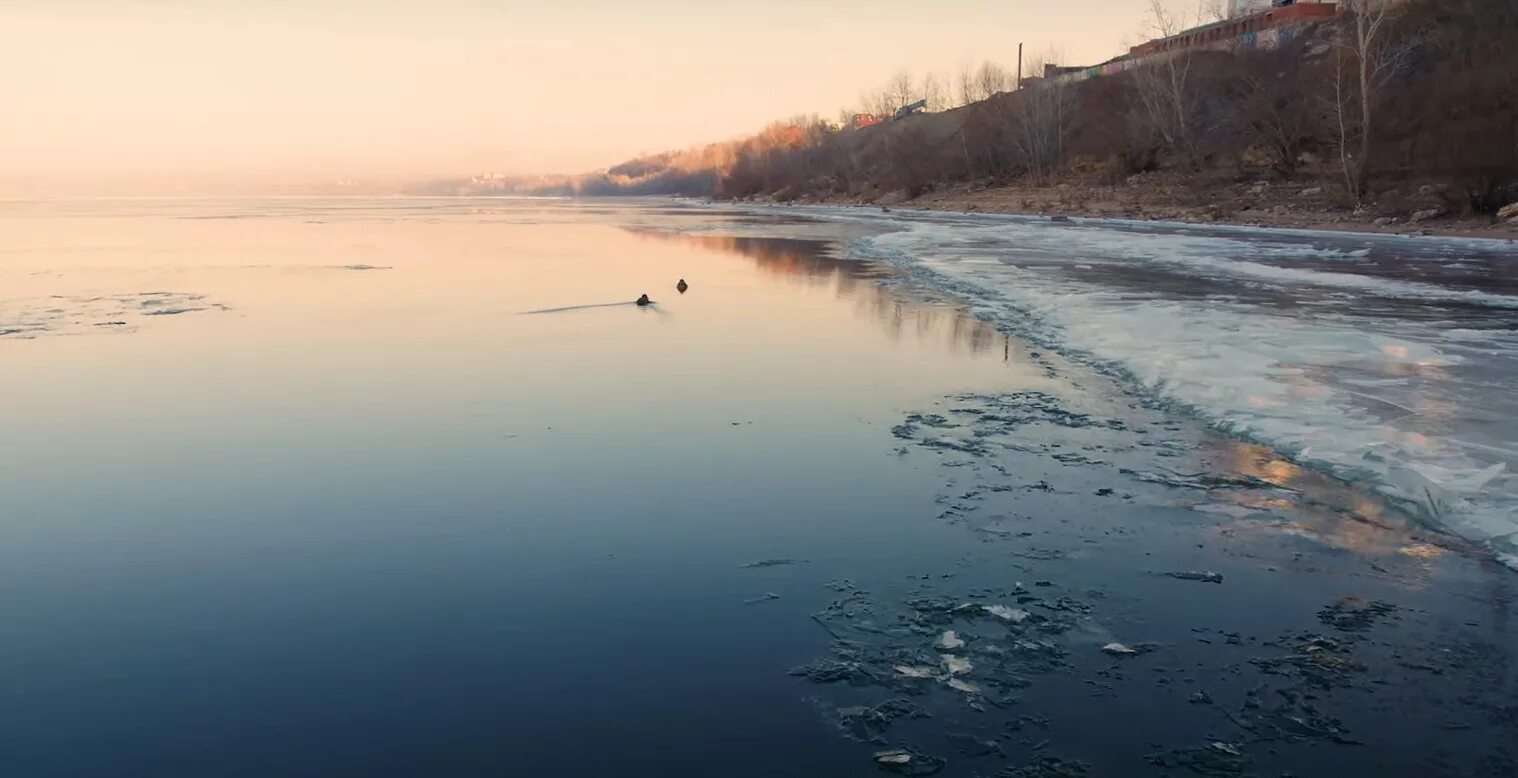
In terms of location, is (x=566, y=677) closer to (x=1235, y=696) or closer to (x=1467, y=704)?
(x=1235, y=696)

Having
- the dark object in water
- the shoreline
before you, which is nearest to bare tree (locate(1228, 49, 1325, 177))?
the shoreline

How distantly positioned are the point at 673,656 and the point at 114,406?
6987 millimetres

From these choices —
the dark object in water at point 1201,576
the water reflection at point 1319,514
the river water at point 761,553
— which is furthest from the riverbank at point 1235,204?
the dark object in water at point 1201,576

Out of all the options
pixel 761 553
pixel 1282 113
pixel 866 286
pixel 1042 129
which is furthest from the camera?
pixel 1042 129

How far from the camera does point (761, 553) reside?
5246mm

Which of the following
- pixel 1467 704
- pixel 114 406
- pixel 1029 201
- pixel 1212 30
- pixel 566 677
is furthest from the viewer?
pixel 1212 30

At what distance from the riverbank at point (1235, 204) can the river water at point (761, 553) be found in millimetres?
21666

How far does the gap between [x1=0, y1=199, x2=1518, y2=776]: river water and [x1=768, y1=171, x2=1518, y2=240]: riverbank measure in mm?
21666

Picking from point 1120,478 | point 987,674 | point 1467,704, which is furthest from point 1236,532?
point 987,674

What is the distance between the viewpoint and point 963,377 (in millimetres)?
9914

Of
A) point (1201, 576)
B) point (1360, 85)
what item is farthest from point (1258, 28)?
point (1201, 576)

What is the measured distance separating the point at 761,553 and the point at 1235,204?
41.6m

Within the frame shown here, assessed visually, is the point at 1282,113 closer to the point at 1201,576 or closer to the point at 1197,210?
the point at 1197,210

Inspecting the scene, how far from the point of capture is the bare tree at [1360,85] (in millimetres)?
34875
